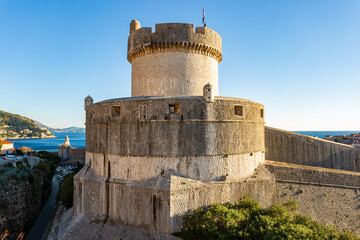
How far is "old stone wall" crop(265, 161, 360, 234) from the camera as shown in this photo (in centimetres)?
1216

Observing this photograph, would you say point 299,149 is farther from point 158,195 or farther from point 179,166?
point 158,195

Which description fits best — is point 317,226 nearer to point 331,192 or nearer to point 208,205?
point 208,205

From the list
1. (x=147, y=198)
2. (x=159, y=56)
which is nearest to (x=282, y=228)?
(x=147, y=198)

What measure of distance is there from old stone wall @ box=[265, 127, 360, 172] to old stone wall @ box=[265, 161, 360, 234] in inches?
109

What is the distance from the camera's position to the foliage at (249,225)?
729cm

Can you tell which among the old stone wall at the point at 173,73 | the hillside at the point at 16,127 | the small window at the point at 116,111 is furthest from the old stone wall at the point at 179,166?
the hillside at the point at 16,127

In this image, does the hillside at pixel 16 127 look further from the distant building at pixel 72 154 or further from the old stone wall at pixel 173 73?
the old stone wall at pixel 173 73

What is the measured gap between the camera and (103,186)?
36.1 ft

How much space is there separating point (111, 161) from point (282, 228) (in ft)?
26.9

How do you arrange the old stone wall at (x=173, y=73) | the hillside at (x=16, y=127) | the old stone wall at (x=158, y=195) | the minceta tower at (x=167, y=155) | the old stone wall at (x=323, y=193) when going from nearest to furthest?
the old stone wall at (x=158, y=195) → the minceta tower at (x=167, y=155) → the old stone wall at (x=323, y=193) → the old stone wall at (x=173, y=73) → the hillside at (x=16, y=127)

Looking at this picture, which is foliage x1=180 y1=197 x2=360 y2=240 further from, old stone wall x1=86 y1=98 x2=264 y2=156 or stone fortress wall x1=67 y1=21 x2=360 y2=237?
old stone wall x1=86 y1=98 x2=264 y2=156

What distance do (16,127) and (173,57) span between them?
594 feet

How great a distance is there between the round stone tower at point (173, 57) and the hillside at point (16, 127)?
6066 inches

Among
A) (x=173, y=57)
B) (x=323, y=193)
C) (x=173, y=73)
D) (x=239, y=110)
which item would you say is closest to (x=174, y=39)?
(x=173, y=57)
